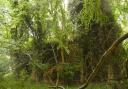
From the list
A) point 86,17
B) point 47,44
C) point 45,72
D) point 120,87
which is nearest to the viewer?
point 86,17

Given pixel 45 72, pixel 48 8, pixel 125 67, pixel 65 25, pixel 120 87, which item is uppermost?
pixel 48 8

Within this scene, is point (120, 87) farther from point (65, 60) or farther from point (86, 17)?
point (65, 60)

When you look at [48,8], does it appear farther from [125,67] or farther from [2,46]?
[2,46]

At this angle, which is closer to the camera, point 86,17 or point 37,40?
point 86,17

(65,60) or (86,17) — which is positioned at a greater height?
(86,17)

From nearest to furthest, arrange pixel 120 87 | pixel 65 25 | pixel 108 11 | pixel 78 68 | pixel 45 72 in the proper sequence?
pixel 120 87 → pixel 65 25 → pixel 108 11 → pixel 78 68 → pixel 45 72

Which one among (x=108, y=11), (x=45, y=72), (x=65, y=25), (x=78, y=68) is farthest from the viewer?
(x=45, y=72)

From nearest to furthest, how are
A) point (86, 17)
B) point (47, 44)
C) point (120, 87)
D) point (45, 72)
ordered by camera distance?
point (86, 17) → point (120, 87) → point (45, 72) → point (47, 44)

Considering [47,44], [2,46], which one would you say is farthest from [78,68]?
[2,46]

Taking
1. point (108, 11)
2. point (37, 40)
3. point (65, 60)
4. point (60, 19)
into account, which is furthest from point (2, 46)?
point (37, 40)

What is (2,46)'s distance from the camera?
5277mm

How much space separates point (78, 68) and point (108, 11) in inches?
247

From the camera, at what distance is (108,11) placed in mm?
4980

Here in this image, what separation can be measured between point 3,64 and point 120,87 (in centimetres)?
254
